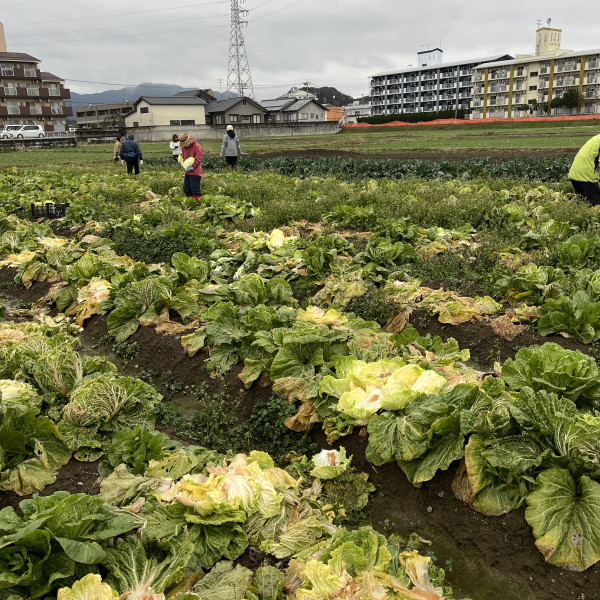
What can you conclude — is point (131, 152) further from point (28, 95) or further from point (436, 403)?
point (28, 95)

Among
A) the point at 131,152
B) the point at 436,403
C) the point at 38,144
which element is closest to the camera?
the point at 436,403

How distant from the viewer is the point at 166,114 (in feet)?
221

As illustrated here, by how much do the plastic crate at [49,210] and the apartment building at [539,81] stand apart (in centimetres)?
8062

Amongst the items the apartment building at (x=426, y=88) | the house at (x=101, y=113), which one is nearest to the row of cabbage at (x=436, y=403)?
the house at (x=101, y=113)

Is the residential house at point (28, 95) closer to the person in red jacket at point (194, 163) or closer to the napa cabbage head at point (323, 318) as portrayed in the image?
the person in red jacket at point (194, 163)

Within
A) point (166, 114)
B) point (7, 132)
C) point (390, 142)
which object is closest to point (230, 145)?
point (390, 142)

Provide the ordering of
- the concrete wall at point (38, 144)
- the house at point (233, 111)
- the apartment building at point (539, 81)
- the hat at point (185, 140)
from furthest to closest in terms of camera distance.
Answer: the apartment building at point (539, 81) < the house at point (233, 111) < the concrete wall at point (38, 144) < the hat at point (185, 140)

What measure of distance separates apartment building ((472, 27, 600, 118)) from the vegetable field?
83535 millimetres

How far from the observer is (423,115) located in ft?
244

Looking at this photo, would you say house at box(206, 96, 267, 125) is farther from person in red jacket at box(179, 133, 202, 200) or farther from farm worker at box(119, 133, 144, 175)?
person in red jacket at box(179, 133, 202, 200)

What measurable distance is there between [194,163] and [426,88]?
368 ft

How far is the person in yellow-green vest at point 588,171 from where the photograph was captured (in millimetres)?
10234

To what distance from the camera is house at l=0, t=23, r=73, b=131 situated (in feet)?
252

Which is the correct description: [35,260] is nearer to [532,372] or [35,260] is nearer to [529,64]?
[532,372]
